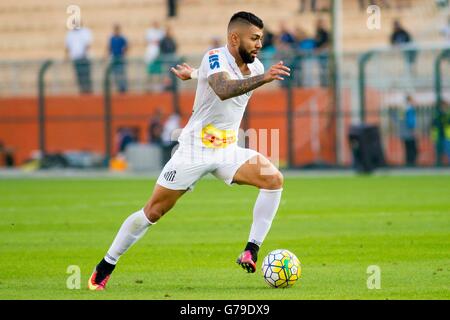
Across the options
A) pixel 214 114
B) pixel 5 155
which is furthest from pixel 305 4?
pixel 214 114

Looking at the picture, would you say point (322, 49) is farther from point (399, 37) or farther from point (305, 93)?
point (399, 37)

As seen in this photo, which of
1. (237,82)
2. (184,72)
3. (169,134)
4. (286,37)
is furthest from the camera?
(286,37)

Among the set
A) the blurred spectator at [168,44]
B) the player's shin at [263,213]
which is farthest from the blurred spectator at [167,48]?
the player's shin at [263,213]

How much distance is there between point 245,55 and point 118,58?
81.5 ft

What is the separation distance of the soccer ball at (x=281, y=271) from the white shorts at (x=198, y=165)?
3.01 feet

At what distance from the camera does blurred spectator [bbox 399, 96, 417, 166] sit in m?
32.8

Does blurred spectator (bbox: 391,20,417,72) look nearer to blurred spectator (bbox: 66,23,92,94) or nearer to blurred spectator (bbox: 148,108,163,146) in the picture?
blurred spectator (bbox: 148,108,163,146)

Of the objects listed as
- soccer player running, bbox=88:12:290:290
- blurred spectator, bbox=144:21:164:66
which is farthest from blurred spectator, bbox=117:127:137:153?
soccer player running, bbox=88:12:290:290

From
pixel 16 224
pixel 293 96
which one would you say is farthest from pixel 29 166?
pixel 16 224

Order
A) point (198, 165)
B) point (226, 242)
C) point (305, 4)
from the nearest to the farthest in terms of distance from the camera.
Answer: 1. point (198, 165)
2. point (226, 242)
3. point (305, 4)

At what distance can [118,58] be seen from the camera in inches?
1399

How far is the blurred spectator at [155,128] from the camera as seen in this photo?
114 ft

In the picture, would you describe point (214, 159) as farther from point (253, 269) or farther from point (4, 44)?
point (4, 44)
